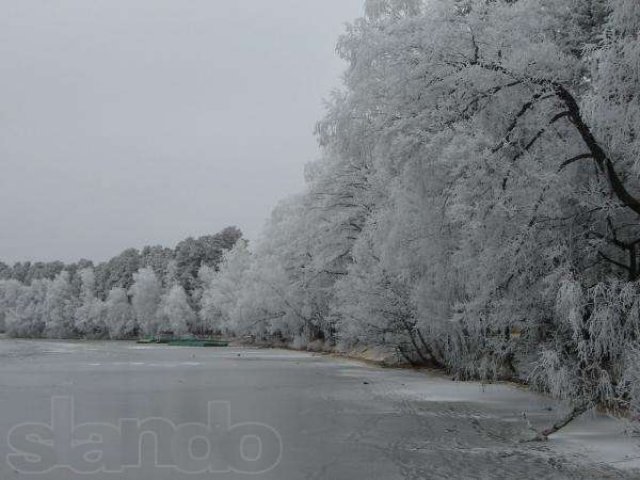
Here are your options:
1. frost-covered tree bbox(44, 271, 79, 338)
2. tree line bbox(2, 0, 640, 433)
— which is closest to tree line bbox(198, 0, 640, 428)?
tree line bbox(2, 0, 640, 433)

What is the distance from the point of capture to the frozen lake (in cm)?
1066

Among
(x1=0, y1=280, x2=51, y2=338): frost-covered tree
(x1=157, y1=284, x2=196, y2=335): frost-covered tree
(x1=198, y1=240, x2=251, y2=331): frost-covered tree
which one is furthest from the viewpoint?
(x1=0, y1=280, x2=51, y2=338): frost-covered tree

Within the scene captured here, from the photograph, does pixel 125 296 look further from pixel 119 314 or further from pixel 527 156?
pixel 527 156

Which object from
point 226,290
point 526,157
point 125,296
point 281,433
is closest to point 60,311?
point 125,296

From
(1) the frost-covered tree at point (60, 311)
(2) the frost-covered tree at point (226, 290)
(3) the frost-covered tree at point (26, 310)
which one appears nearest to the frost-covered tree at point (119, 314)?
(1) the frost-covered tree at point (60, 311)

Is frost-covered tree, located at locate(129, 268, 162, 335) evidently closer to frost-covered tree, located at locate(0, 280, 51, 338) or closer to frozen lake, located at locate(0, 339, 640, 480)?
frost-covered tree, located at locate(0, 280, 51, 338)

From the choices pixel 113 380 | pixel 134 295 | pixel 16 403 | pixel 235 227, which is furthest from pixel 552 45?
pixel 235 227

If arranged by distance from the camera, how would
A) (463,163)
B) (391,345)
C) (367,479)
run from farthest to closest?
(391,345) < (463,163) < (367,479)

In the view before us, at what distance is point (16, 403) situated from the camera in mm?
19281

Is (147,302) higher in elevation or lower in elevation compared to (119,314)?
higher

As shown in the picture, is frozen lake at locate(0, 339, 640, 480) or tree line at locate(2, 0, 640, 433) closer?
frozen lake at locate(0, 339, 640, 480)

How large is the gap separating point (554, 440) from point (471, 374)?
12.1 metres

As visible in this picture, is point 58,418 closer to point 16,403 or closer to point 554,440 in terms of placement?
point 16,403

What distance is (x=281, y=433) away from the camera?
14.1m
